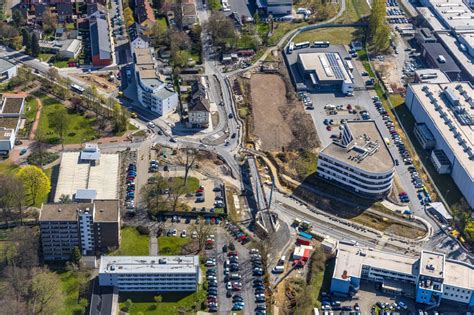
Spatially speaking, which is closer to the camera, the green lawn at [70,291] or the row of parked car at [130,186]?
the green lawn at [70,291]

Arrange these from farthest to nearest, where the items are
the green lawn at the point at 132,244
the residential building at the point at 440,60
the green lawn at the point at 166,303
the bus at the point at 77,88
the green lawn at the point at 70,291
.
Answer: the residential building at the point at 440,60, the bus at the point at 77,88, the green lawn at the point at 132,244, the green lawn at the point at 166,303, the green lawn at the point at 70,291

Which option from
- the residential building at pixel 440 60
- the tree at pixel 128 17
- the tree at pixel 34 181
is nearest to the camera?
the tree at pixel 34 181

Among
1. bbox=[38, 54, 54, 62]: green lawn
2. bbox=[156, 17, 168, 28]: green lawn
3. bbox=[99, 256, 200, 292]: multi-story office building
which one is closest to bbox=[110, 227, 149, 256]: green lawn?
bbox=[99, 256, 200, 292]: multi-story office building

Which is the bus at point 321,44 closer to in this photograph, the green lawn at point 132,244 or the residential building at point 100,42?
the residential building at point 100,42

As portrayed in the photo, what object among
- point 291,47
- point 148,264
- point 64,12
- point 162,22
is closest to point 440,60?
point 291,47

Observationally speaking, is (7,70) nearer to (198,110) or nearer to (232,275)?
(198,110)

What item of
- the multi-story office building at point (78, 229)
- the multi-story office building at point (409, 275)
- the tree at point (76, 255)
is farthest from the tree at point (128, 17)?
the multi-story office building at point (409, 275)
